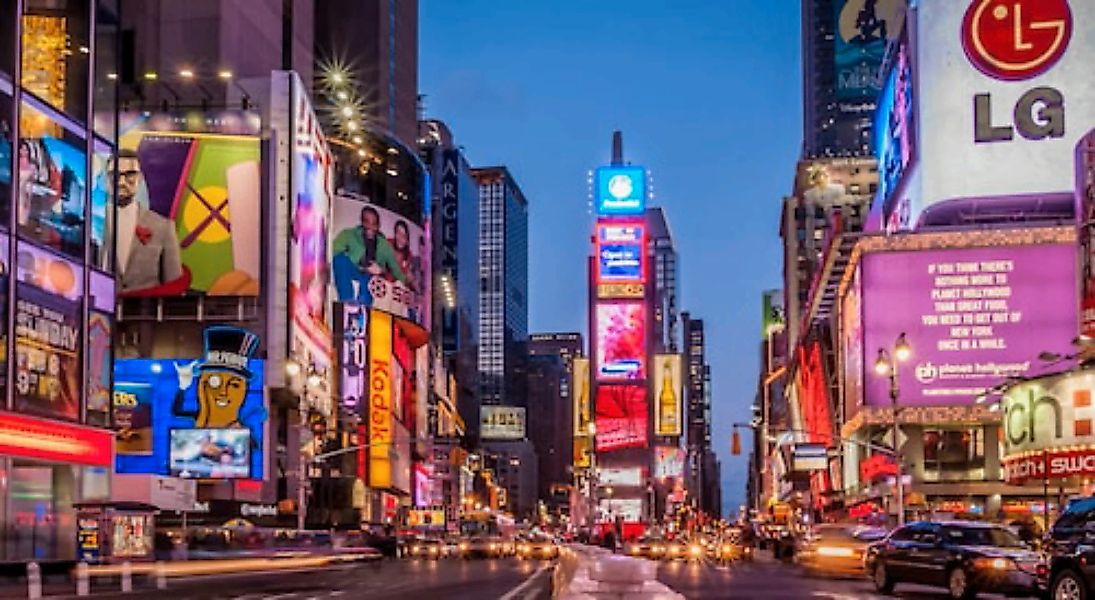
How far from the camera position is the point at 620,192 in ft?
629

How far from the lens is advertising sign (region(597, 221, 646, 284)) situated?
613 ft

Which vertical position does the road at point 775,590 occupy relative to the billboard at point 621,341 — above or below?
below

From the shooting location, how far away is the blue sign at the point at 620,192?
191 meters

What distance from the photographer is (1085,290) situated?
4728cm

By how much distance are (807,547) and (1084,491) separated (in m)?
10.2

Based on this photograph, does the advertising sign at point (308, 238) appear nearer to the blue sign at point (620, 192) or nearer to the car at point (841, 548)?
the car at point (841, 548)

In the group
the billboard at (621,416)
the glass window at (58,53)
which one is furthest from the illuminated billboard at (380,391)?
the glass window at (58,53)

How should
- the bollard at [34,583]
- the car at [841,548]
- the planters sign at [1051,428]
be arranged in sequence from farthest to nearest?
the planters sign at [1051,428], the car at [841,548], the bollard at [34,583]

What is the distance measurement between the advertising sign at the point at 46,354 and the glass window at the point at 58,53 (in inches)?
296

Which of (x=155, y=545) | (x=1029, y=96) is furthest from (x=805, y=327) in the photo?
(x=155, y=545)

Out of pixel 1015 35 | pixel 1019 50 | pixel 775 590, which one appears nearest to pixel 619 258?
pixel 1015 35

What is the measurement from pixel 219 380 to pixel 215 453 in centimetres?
418

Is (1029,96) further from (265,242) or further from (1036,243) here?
(265,242)

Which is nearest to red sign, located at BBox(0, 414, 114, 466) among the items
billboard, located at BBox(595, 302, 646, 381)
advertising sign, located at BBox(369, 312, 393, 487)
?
advertising sign, located at BBox(369, 312, 393, 487)
